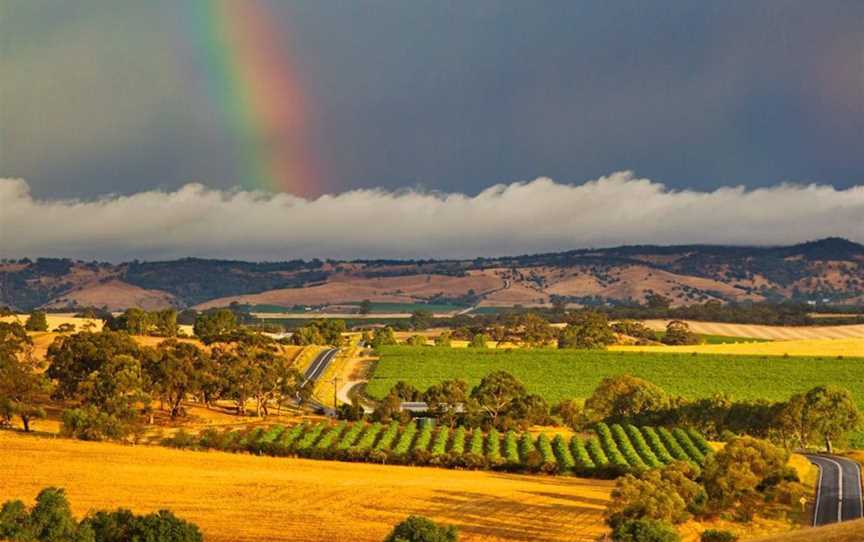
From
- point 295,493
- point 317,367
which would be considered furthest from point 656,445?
point 317,367

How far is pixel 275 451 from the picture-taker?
98.7 meters

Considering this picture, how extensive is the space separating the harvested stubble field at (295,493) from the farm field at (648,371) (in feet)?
213

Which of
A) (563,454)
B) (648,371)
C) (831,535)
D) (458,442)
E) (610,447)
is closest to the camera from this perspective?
(831,535)

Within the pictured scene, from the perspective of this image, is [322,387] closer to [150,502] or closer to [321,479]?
[321,479]

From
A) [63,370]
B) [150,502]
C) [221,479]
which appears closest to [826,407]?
[221,479]

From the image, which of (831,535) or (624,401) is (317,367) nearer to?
(624,401)

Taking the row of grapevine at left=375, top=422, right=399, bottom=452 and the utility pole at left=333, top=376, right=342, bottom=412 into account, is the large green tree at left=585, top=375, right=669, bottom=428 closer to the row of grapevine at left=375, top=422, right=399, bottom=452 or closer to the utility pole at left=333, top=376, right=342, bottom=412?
the row of grapevine at left=375, top=422, right=399, bottom=452

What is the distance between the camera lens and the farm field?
16250 cm

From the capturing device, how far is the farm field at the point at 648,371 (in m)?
→ 162

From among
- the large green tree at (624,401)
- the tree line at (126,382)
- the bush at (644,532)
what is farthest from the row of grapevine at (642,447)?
the tree line at (126,382)

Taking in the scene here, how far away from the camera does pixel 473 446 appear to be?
10538 centimetres

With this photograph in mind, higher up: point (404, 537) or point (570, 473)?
point (404, 537)

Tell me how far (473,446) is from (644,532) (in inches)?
2040

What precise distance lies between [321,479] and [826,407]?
2287 inches
